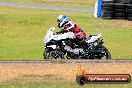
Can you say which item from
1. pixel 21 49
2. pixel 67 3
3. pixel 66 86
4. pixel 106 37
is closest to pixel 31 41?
pixel 21 49

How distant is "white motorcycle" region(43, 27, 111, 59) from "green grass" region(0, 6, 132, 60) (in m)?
1.37

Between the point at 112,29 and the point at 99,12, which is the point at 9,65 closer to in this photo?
the point at 112,29

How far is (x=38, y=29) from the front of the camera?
25859 millimetres

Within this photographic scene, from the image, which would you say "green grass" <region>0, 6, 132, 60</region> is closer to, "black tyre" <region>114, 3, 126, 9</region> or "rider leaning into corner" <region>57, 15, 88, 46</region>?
"black tyre" <region>114, 3, 126, 9</region>

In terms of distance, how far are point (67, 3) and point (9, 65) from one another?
3544 cm

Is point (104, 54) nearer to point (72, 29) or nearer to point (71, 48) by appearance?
point (71, 48)

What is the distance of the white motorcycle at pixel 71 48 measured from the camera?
49.7ft

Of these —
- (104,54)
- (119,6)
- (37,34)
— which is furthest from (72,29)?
(119,6)

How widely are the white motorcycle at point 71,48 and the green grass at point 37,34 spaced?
1374 millimetres

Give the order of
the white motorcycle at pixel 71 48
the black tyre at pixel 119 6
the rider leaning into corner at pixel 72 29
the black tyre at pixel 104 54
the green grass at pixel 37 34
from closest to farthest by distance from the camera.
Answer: the black tyre at pixel 104 54 < the white motorcycle at pixel 71 48 < the rider leaning into corner at pixel 72 29 < the green grass at pixel 37 34 < the black tyre at pixel 119 6

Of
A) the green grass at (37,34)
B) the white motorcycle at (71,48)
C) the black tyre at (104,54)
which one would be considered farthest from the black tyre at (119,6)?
the black tyre at (104,54)

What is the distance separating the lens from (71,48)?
15.5 meters

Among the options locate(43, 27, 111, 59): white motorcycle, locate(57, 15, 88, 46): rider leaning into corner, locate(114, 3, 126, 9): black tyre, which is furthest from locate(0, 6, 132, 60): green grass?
locate(57, 15, 88, 46): rider leaning into corner

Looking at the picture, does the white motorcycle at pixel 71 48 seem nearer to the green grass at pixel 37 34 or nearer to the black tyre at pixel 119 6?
the green grass at pixel 37 34
